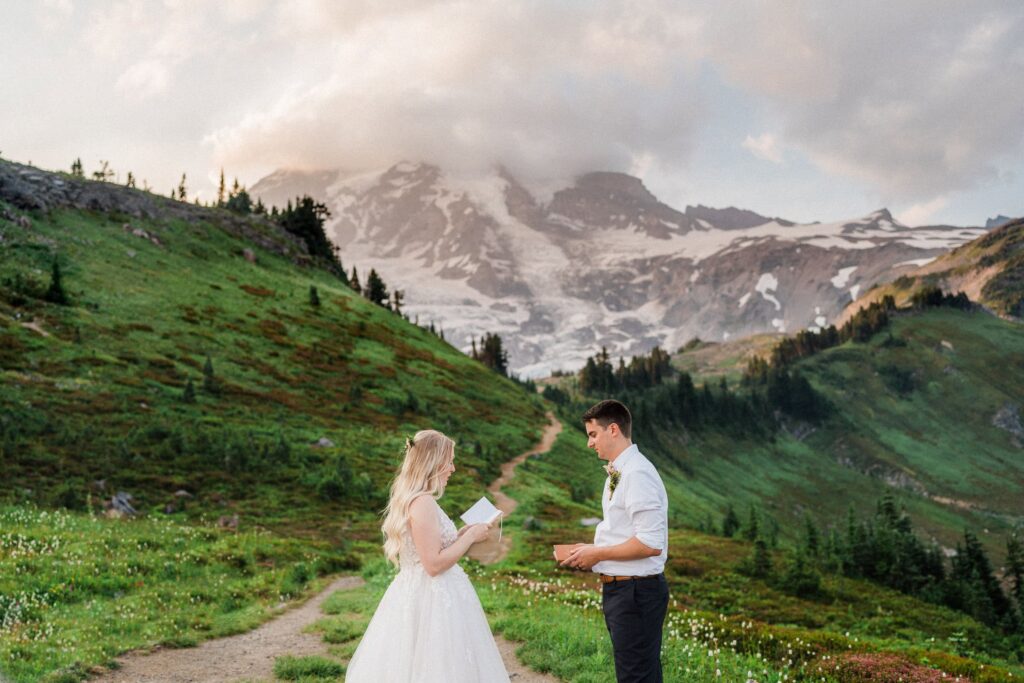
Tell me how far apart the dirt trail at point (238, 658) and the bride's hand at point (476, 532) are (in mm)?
780

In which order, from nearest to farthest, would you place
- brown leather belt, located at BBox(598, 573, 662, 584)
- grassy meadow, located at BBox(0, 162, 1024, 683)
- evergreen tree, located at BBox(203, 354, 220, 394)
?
brown leather belt, located at BBox(598, 573, 662, 584) → grassy meadow, located at BBox(0, 162, 1024, 683) → evergreen tree, located at BBox(203, 354, 220, 394)

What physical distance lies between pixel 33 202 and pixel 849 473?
169770 millimetres

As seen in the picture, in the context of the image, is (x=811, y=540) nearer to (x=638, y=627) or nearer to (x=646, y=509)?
(x=638, y=627)

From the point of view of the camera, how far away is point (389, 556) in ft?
25.0

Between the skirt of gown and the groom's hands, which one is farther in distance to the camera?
the skirt of gown

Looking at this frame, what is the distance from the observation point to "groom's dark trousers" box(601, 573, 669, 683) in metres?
6.72

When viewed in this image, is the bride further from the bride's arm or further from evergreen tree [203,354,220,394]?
evergreen tree [203,354,220,394]

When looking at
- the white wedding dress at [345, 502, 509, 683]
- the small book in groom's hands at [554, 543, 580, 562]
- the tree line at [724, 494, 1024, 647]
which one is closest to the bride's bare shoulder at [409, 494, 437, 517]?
the white wedding dress at [345, 502, 509, 683]

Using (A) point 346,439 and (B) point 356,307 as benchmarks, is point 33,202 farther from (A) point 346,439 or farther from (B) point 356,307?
(A) point 346,439

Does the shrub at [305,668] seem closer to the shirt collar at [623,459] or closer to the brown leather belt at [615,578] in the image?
the brown leather belt at [615,578]

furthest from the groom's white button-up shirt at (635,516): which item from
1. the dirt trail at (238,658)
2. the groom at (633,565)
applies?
the dirt trail at (238,658)

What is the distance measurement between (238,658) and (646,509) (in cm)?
995

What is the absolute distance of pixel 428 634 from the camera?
23.4ft

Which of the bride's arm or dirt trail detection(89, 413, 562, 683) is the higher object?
the bride's arm
